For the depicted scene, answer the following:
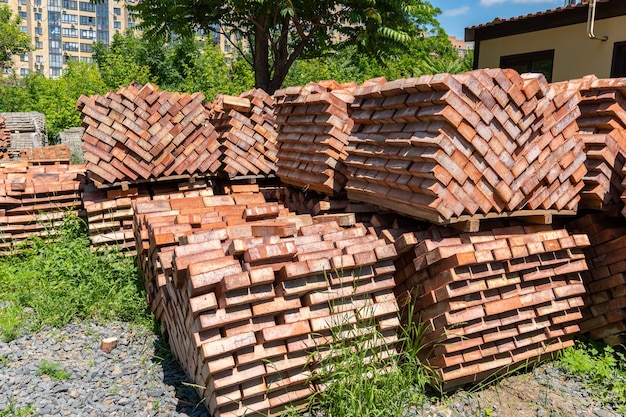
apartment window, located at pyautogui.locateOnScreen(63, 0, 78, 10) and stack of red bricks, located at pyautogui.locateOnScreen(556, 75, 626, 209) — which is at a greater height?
apartment window, located at pyautogui.locateOnScreen(63, 0, 78, 10)

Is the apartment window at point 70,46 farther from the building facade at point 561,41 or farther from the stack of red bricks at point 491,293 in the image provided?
the stack of red bricks at point 491,293

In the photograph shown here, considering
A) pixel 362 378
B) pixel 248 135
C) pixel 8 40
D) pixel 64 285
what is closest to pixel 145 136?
pixel 248 135

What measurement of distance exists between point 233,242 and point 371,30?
11.8m

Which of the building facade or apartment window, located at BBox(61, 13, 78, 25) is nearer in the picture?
the building facade

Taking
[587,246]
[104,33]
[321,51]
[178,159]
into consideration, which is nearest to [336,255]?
[587,246]

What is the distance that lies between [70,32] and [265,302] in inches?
4024

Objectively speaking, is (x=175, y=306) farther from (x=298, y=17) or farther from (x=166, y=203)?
(x=298, y=17)

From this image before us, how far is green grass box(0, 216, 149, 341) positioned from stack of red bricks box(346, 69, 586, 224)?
2.92m

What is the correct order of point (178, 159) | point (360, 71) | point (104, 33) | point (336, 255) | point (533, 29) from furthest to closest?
point (104, 33)
point (360, 71)
point (533, 29)
point (178, 159)
point (336, 255)

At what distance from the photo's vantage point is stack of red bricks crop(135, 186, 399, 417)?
3385mm

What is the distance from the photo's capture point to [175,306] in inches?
156

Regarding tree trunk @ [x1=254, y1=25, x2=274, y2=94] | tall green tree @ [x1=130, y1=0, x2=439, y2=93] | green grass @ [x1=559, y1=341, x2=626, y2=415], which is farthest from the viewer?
tree trunk @ [x1=254, y1=25, x2=274, y2=94]

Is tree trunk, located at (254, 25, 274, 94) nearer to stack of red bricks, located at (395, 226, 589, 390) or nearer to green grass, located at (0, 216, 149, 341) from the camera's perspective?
green grass, located at (0, 216, 149, 341)

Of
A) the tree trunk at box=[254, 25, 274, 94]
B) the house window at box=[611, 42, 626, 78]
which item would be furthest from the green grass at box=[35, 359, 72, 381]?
the tree trunk at box=[254, 25, 274, 94]
